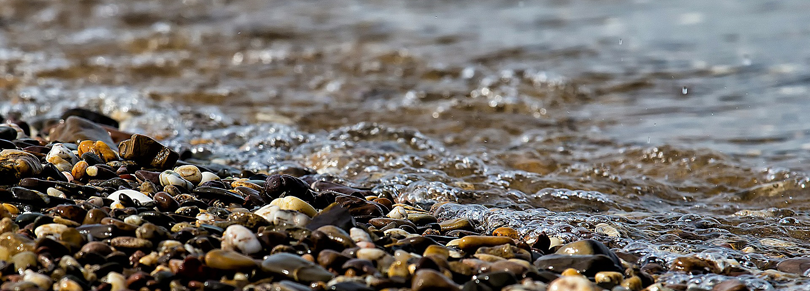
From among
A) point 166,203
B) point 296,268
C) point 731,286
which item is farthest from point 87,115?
point 731,286

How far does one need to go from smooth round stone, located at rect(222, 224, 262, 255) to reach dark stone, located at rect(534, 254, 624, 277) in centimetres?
98

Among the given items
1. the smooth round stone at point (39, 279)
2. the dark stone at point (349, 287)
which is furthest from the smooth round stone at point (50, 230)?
the dark stone at point (349, 287)

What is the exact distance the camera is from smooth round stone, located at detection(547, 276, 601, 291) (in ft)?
Result: 7.26

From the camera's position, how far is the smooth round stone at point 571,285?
7.26ft

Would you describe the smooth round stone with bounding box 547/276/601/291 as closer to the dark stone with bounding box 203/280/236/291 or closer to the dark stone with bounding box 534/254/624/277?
the dark stone with bounding box 534/254/624/277

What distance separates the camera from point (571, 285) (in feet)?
7.29

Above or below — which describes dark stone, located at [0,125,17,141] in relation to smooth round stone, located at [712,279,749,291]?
above

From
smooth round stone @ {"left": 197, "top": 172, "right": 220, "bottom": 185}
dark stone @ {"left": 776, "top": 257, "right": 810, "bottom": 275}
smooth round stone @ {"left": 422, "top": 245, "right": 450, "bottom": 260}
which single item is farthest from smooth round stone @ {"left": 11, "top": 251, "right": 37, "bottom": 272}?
dark stone @ {"left": 776, "top": 257, "right": 810, "bottom": 275}

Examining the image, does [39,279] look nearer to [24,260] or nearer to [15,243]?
[24,260]

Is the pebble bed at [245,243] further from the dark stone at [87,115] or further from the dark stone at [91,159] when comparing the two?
the dark stone at [87,115]

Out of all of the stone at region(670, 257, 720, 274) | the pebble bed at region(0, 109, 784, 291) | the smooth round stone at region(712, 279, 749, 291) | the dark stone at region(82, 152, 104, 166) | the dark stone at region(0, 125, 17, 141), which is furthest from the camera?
the dark stone at region(0, 125, 17, 141)

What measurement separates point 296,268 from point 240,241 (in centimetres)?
25

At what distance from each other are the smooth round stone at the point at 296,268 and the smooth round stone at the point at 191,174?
3.39ft

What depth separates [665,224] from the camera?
3369 millimetres
